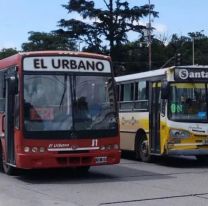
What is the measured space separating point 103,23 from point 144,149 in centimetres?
4157

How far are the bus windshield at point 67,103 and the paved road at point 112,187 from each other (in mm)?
1303

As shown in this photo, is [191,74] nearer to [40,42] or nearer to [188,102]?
[188,102]

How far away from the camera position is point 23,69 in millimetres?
13812

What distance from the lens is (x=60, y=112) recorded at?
13750 millimetres

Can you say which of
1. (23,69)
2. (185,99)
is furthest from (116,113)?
(185,99)

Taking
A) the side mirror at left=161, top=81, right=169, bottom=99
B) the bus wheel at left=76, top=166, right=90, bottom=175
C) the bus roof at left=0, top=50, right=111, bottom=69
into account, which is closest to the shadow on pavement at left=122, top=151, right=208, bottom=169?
the side mirror at left=161, top=81, right=169, bottom=99

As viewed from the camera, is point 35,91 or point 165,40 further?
point 165,40

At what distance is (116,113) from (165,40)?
72.9 meters

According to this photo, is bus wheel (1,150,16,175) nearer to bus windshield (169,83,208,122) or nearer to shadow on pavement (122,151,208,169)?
bus windshield (169,83,208,122)

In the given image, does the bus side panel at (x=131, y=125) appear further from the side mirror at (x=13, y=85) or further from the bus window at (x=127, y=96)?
the side mirror at (x=13, y=85)

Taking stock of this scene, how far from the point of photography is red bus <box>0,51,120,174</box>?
44.3 ft

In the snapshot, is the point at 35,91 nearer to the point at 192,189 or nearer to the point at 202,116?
the point at 192,189

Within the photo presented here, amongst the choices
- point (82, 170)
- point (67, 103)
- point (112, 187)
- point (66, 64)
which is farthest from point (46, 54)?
point (112, 187)

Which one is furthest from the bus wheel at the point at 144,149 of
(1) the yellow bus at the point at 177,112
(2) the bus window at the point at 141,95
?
(2) the bus window at the point at 141,95
